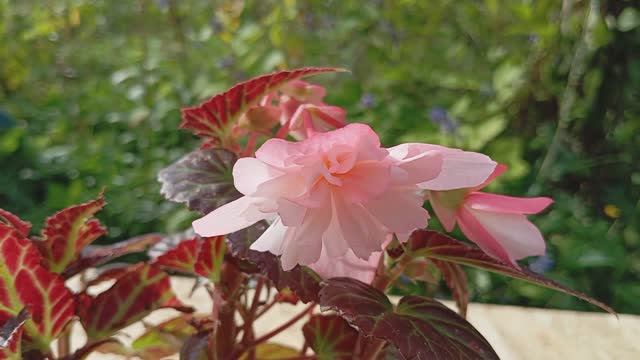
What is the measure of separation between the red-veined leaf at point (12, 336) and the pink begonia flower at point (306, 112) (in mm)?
155

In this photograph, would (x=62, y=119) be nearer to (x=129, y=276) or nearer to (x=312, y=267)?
(x=129, y=276)

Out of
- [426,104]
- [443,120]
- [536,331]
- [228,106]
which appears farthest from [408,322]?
[426,104]

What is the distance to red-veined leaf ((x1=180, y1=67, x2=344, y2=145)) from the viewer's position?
1.28 feet

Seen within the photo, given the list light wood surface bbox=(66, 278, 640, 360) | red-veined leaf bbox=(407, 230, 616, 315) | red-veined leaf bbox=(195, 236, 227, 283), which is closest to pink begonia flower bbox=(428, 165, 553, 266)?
red-veined leaf bbox=(407, 230, 616, 315)

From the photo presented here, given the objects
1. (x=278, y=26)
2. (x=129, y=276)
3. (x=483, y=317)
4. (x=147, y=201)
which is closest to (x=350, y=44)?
(x=278, y=26)

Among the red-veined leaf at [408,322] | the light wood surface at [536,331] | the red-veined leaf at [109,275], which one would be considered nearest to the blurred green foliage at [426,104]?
the light wood surface at [536,331]

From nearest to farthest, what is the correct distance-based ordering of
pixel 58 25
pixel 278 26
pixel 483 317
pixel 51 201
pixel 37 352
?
pixel 37 352
pixel 483 317
pixel 51 201
pixel 278 26
pixel 58 25

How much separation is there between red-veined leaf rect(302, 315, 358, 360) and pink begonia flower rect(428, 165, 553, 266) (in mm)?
103

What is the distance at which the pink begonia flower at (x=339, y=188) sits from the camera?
282mm

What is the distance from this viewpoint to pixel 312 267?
1.15 ft

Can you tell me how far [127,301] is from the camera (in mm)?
433

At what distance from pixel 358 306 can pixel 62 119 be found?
179 centimetres

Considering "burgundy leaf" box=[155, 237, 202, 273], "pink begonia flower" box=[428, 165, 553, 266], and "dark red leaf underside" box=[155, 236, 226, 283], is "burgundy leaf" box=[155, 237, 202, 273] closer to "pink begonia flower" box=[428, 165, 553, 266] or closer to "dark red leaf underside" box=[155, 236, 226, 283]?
"dark red leaf underside" box=[155, 236, 226, 283]

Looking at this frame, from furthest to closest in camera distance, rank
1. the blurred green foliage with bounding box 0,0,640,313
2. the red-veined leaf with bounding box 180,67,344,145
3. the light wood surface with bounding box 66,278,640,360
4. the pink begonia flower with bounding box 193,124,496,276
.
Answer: the blurred green foliage with bounding box 0,0,640,313 < the light wood surface with bounding box 66,278,640,360 < the red-veined leaf with bounding box 180,67,344,145 < the pink begonia flower with bounding box 193,124,496,276
